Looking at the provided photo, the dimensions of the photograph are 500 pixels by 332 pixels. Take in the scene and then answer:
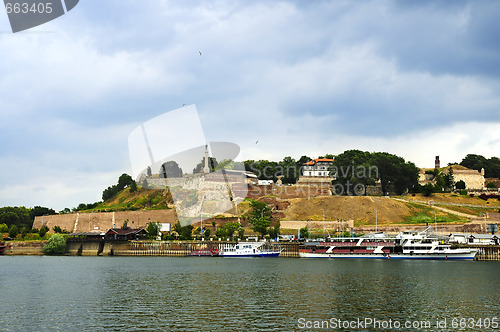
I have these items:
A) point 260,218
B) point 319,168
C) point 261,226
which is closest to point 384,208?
point 260,218

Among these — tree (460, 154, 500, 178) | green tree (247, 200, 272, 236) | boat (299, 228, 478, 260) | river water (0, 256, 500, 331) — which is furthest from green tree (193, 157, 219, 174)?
river water (0, 256, 500, 331)

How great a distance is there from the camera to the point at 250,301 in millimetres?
43062

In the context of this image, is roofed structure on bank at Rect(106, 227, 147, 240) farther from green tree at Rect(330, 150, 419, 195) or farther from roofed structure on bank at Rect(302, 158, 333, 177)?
roofed structure on bank at Rect(302, 158, 333, 177)

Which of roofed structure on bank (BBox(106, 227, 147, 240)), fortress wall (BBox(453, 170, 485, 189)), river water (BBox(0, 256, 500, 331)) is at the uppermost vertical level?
fortress wall (BBox(453, 170, 485, 189))

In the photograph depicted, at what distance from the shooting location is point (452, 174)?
17425cm

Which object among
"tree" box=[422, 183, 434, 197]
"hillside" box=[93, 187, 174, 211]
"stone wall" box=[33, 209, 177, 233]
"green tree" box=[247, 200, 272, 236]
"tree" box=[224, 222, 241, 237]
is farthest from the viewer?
"hillside" box=[93, 187, 174, 211]

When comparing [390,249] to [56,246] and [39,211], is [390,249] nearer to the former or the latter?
[56,246]

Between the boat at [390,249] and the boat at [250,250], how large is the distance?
6562mm

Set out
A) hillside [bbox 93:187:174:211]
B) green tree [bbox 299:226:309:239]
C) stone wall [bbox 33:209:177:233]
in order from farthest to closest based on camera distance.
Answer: hillside [bbox 93:187:174:211], stone wall [bbox 33:209:177:233], green tree [bbox 299:226:309:239]

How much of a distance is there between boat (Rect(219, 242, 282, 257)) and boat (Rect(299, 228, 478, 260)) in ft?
21.5

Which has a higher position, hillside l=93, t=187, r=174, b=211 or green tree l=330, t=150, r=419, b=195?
green tree l=330, t=150, r=419, b=195

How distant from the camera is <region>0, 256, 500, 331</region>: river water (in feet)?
113

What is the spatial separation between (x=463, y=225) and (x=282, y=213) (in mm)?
50849

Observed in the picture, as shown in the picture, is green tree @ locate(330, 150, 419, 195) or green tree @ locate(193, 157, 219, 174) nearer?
green tree @ locate(330, 150, 419, 195)
